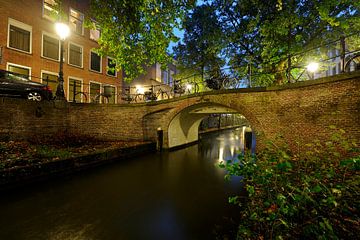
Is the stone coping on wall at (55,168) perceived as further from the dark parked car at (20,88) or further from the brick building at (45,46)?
the dark parked car at (20,88)

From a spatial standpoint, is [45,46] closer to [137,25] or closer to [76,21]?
[76,21]

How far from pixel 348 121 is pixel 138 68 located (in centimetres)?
876

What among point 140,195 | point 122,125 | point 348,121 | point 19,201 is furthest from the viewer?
point 122,125

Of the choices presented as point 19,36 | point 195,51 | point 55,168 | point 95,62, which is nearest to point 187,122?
point 195,51

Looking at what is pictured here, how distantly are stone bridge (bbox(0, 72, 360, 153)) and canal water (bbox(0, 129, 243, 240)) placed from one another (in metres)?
2.69

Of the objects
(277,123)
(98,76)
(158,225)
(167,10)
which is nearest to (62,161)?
(158,225)

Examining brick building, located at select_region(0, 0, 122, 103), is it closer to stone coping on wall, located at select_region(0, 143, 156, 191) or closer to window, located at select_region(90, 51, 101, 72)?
window, located at select_region(90, 51, 101, 72)

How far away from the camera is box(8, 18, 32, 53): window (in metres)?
12.4

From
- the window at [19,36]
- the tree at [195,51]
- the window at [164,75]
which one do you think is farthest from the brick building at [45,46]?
the window at [164,75]

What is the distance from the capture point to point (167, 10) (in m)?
6.54

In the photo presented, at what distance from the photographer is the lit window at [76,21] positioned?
51.8 feet

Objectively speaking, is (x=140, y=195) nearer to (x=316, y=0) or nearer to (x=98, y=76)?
(x=316, y=0)

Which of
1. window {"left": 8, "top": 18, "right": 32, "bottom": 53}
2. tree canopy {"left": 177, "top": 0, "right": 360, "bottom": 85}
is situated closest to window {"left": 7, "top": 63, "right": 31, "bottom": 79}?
window {"left": 8, "top": 18, "right": 32, "bottom": 53}

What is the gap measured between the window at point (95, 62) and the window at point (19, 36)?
16.6ft
